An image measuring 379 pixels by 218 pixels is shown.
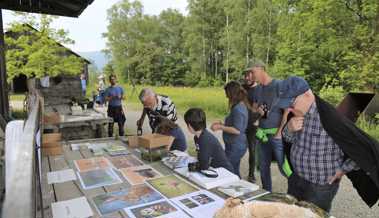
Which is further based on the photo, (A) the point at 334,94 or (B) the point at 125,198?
(A) the point at 334,94

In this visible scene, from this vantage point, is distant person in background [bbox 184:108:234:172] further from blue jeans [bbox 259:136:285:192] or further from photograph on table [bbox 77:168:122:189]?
blue jeans [bbox 259:136:285:192]

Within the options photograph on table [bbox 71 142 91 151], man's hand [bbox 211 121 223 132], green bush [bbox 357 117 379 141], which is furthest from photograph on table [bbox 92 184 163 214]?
green bush [bbox 357 117 379 141]

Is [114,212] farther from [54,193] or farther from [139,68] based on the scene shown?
[139,68]

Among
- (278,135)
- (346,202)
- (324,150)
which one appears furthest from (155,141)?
(346,202)

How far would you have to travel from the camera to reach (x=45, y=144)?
2.86m

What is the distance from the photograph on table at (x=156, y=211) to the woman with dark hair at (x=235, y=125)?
1377 millimetres

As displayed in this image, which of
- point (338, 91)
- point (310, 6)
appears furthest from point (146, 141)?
point (310, 6)

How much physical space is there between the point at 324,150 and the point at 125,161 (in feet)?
5.53

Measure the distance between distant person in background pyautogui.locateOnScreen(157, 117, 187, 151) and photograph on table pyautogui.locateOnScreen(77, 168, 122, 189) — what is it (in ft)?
3.37

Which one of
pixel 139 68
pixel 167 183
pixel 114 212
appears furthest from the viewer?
pixel 139 68

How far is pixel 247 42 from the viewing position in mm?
27297

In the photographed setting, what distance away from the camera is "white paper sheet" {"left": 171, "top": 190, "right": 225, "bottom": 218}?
1.58 m

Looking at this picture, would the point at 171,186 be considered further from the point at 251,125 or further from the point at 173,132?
the point at 251,125

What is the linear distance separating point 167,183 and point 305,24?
8.97 metres
